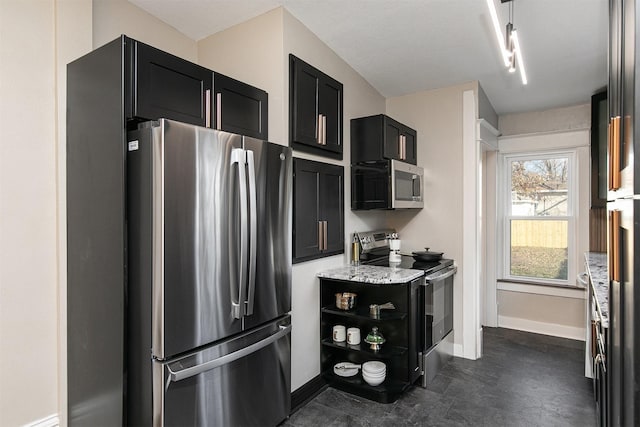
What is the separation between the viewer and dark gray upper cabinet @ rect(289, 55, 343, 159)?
2590 millimetres

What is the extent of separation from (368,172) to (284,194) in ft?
4.33

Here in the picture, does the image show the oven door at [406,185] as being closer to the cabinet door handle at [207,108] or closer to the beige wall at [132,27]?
the cabinet door handle at [207,108]

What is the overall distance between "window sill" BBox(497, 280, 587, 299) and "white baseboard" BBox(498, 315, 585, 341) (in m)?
0.36

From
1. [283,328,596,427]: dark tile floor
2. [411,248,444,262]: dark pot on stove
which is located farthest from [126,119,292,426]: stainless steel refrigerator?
[411,248,444,262]: dark pot on stove

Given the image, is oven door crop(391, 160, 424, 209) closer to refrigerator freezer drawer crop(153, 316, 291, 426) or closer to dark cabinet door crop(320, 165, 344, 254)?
dark cabinet door crop(320, 165, 344, 254)

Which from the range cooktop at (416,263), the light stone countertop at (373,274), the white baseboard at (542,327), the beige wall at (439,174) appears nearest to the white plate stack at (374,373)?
the light stone countertop at (373,274)

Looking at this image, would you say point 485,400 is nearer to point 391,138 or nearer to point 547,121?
point 391,138

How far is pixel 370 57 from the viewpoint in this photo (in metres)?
3.20

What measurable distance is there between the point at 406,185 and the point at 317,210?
3.65 feet

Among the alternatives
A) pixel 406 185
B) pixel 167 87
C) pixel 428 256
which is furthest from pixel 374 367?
pixel 167 87

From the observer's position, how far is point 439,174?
3.84 metres

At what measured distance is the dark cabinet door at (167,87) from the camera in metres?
1.75

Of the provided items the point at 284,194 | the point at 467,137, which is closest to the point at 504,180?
the point at 467,137

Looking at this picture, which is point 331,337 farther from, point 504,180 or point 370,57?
point 504,180
